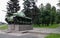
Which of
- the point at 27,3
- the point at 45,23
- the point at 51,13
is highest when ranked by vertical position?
the point at 27,3

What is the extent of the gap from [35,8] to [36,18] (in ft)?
15.7

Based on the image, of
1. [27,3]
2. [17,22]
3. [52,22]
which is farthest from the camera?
[52,22]

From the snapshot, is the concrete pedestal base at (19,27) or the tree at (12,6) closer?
the concrete pedestal base at (19,27)

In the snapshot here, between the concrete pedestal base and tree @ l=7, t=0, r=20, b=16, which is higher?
tree @ l=7, t=0, r=20, b=16

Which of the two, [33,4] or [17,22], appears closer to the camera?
[17,22]

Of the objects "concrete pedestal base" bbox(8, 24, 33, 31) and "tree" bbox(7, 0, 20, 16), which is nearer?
"concrete pedestal base" bbox(8, 24, 33, 31)

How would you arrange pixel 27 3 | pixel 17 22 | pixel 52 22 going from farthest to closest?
pixel 52 22
pixel 27 3
pixel 17 22

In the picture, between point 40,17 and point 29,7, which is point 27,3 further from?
point 40,17

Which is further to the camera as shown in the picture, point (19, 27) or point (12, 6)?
point (12, 6)

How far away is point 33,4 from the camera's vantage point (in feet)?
179

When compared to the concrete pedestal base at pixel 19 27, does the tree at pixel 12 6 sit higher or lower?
higher

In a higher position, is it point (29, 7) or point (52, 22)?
point (29, 7)

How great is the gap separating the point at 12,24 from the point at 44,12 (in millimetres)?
18313

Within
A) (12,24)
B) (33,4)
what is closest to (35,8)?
(33,4)
